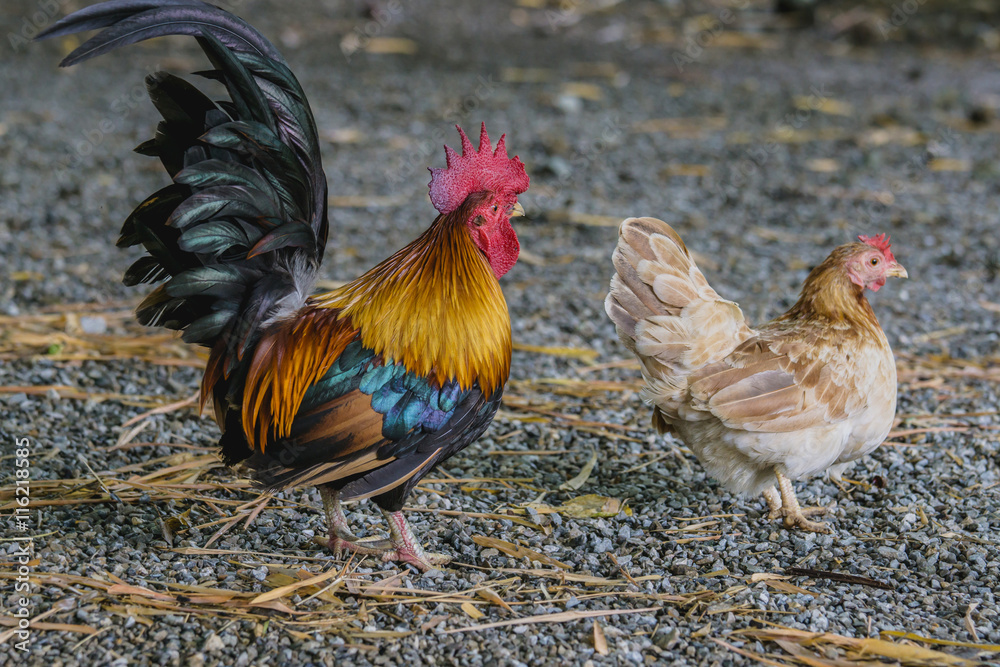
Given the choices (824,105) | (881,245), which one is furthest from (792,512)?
(824,105)

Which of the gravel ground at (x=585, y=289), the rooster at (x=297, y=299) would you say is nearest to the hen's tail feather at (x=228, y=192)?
the rooster at (x=297, y=299)

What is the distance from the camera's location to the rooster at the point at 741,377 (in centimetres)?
379

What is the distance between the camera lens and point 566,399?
205 inches

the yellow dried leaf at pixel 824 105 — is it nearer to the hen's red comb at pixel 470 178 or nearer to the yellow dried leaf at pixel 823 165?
the yellow dried leaf at pixel 823 165

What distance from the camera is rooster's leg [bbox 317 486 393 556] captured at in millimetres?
3582

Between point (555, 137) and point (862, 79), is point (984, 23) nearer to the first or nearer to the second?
point (862, 79)

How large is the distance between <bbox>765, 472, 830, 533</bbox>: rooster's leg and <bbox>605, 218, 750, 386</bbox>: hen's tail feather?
65cm

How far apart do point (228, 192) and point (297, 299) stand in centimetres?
54

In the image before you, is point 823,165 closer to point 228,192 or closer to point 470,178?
point 470,178

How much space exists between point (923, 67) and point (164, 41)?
10.2m

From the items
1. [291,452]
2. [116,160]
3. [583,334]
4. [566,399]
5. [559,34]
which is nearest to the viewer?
[291,452]

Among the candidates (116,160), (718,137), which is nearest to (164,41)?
(116,160)

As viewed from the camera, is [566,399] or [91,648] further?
[566,399]

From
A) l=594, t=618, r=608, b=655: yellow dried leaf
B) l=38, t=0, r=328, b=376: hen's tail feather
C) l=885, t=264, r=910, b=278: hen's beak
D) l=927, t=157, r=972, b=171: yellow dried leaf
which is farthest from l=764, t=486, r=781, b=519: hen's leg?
l=927, t=157, r=972, b=171: yellow dried leaf
